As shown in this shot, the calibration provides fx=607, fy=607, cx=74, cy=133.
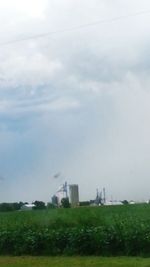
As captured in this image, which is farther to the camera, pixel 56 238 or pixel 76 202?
pixel 76 202

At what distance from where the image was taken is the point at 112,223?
19453mm

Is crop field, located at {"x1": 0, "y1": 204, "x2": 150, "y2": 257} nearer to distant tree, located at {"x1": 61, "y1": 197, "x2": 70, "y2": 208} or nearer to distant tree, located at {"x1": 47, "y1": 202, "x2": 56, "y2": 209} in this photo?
distant tree, located at {"x1": 47, "y1": 202, "x2": 56, "y2": 209}

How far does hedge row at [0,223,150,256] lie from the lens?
17.8 m

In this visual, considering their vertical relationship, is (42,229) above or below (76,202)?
below

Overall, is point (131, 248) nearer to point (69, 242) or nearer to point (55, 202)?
point (69, 242)

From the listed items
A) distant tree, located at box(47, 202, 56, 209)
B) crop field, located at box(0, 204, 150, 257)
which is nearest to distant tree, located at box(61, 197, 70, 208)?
distant tree, located at box(47, 202, 56, 209)
